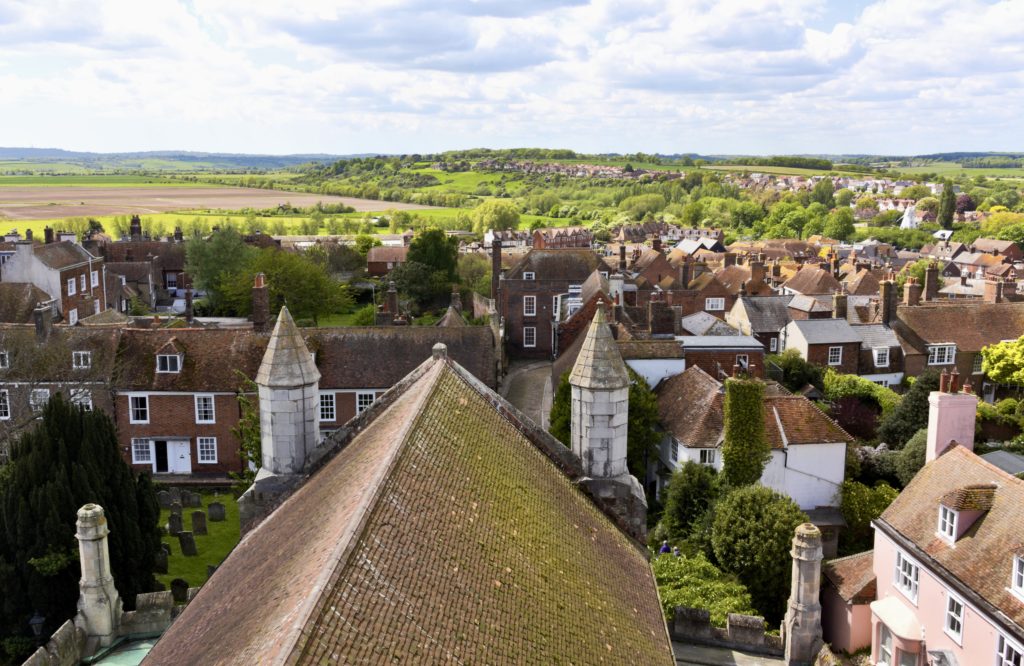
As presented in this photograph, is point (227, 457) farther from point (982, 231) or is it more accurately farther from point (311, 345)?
point (982, 231)

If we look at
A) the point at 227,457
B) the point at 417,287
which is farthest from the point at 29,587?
the point at 417,287

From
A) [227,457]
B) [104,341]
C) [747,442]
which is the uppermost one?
[104,341]

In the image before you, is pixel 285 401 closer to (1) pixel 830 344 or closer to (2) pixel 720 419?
(2) pixel 720 419

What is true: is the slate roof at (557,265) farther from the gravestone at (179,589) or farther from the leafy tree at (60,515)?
the leafy tree at (60,515)

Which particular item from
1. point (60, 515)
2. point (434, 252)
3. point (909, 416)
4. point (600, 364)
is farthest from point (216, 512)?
point (434, 252)

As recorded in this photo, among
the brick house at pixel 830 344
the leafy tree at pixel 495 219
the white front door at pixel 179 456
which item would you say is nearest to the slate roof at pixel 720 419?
the brick house at pixel 830 344

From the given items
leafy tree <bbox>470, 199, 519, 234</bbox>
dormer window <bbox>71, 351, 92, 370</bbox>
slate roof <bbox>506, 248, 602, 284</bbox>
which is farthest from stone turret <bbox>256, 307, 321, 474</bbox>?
leafy tree <bbox>470, 199, 519, 234</bbox>
